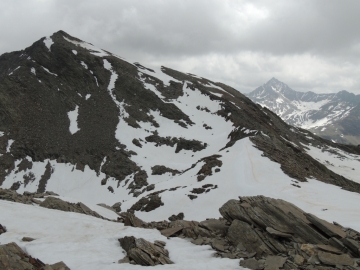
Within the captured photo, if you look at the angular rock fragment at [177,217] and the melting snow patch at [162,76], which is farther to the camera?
the melting snow patch at [162,76]

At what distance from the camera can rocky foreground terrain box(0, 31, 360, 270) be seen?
12.3 meters

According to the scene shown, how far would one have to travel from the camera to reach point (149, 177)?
55.1m

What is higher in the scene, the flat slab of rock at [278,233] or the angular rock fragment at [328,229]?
the angular rock fragment at [328,229]

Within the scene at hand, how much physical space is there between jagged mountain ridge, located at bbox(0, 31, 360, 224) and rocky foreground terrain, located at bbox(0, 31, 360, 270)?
32 centimetres

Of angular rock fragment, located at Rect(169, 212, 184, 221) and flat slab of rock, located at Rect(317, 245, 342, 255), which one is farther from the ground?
flat slab of rock, located at Rect(317, 245, 342, 255)

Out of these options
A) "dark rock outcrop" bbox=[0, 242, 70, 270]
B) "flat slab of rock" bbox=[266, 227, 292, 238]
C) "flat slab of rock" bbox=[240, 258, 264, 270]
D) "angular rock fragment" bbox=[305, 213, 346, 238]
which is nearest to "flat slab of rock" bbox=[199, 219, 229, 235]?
"flat slab of rock" bbox=[266, 227, 292, 238]

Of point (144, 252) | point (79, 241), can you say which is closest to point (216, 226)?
point (144, 252)

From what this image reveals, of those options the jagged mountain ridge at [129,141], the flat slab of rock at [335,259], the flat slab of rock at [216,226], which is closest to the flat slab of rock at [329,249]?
the flat slab of rock at [335,259]

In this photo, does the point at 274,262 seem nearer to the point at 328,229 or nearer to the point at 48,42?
the point at 328,229

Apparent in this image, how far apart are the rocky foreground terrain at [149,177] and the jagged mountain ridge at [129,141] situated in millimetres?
319

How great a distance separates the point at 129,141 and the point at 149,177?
15.0m

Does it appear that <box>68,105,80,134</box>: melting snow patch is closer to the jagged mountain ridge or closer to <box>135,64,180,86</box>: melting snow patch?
the jagged mountain ridge

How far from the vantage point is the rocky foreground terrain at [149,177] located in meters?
12.3

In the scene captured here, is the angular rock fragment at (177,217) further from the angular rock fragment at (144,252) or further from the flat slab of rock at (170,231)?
the angular rock fragment at (144,252)
